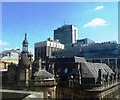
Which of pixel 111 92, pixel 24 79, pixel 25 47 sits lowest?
pixel 111 92

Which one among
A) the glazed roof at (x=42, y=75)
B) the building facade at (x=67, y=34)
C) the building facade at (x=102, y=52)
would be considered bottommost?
the glazed roof at (x=42, y=75)

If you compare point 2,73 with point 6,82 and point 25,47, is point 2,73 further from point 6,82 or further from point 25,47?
point 25,47

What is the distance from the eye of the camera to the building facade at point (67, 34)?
396ft

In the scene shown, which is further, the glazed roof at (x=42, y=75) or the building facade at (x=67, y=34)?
the building facade at (x=67, y=34)

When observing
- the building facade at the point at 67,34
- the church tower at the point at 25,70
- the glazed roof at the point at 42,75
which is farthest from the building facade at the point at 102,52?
the building facade at the point at 67,34

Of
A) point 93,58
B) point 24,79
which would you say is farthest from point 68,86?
point 93,58

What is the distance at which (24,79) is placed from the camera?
30000 millimetres

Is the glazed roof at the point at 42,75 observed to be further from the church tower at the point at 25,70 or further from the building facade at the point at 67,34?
the building facade at the point at 67,34

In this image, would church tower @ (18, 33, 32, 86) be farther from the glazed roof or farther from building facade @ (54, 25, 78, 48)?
building facade @ (54, 25, 78, 48)

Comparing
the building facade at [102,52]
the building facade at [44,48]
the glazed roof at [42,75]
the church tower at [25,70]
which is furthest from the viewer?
the building facade at [44,48]

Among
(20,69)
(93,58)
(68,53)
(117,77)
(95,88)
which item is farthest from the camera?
(68,53)

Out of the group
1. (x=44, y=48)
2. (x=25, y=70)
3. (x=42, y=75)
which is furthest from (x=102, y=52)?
(x=25, y=70)

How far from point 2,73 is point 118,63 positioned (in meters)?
40.4

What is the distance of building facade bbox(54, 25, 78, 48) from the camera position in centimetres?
12081
